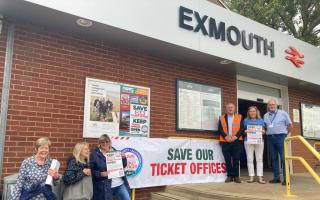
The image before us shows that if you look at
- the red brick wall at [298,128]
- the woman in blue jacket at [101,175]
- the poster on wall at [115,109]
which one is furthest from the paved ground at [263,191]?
the red brick wall at [298,128]

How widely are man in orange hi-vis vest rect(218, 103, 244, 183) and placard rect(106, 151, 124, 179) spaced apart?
2.90 metres

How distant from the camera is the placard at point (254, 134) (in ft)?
23.2

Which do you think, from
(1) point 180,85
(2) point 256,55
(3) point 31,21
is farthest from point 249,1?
(3) point 31,21

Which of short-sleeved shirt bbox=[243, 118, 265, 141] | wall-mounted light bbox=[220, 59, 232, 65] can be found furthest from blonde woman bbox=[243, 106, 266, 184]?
wall-mounted light bbox=[220, 59, 232, 65]

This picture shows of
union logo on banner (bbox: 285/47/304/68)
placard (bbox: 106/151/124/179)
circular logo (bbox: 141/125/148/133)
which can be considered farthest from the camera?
union logo on banner (bbox: 285/47/304/68)

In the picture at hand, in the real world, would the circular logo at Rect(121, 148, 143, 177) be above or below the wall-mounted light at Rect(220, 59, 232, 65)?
below

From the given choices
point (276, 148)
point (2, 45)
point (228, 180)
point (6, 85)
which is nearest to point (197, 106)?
point (228, 180)

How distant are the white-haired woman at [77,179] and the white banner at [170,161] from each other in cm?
110

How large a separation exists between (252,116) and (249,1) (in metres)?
12.8

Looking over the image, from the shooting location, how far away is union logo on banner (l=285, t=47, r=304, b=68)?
905 cm

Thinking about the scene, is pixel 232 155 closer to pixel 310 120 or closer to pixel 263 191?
pixel 263 191

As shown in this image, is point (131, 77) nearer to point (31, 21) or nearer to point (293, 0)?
point (31, 21)

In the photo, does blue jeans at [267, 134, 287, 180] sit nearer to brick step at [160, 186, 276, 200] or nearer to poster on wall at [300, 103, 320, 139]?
brick step at [160, 186, 276, 200]

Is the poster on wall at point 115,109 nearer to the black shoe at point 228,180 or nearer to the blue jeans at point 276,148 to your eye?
the black shoe at point 228,180
